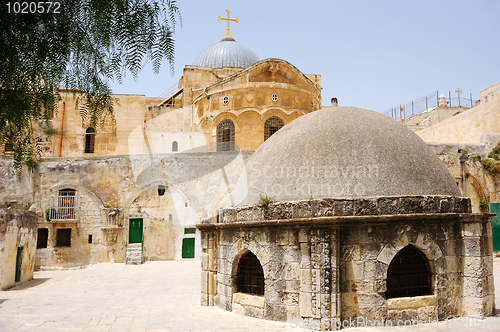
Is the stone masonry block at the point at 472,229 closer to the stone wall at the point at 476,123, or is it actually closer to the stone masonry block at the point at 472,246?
the stone masonry block at the point at 472,246

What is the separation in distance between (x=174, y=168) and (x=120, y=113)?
338 inches

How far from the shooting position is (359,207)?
6.59 metres

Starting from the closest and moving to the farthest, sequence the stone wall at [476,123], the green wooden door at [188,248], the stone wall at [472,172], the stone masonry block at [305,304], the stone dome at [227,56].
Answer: the stone masonry block at [305,304] < the green wooden door at [188,248] < the stone wall at [472,172] < the stone wall at [476,123] < the stone dome at [227,56]

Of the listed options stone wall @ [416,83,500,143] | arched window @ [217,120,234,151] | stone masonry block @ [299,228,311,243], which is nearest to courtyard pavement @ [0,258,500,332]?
stone masonry block @ [299,228,311,243]

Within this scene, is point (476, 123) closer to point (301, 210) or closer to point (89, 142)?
point (301, 210)

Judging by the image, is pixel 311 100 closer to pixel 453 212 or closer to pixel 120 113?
pixel 120 113

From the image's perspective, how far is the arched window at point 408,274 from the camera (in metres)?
6.75

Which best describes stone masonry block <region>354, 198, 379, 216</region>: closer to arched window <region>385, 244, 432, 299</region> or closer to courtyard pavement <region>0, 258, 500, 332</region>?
arched window <region>385, 244, 432, 299</region>

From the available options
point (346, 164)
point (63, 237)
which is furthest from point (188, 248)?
point (346, 164)

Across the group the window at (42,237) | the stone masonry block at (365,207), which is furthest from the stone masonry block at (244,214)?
the window at (42,237)

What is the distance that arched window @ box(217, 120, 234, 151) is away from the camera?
24078 mm

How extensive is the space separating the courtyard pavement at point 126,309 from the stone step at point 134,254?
355 centimetres

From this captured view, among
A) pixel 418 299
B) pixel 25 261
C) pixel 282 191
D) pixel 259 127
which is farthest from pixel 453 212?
pixel 259 127

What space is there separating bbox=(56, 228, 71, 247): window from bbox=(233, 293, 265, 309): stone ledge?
14.5m
